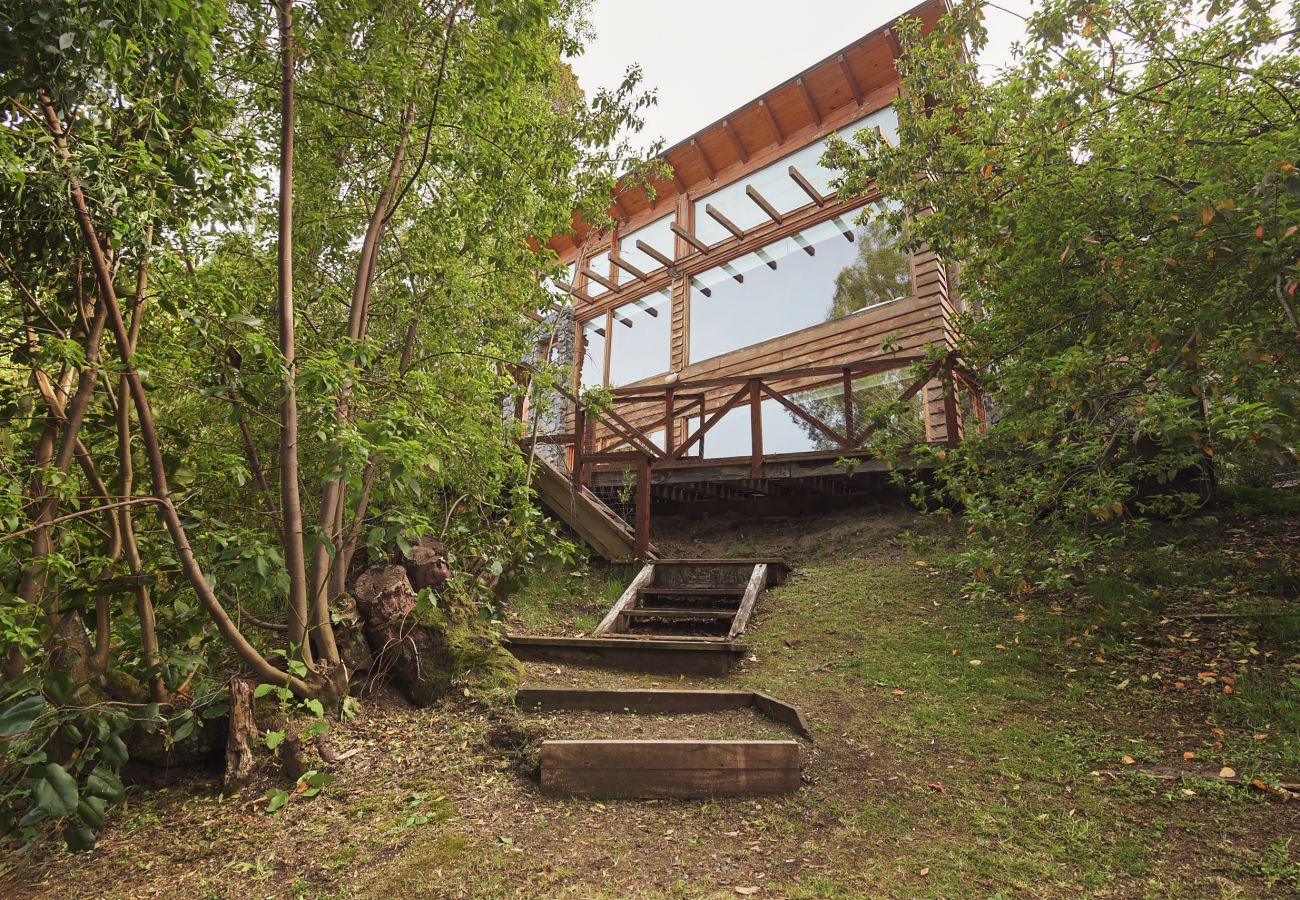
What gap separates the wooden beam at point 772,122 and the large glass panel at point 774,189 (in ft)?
1.32

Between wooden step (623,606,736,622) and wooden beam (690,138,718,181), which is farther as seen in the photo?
wooden beam (690,138,718,181)

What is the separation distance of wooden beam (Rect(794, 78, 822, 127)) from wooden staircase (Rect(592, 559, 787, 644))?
321 inches

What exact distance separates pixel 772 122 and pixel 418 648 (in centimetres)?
1064

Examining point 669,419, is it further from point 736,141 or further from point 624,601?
point 736,141

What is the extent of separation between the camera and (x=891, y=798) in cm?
280

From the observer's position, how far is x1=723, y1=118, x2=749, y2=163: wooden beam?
457 inches

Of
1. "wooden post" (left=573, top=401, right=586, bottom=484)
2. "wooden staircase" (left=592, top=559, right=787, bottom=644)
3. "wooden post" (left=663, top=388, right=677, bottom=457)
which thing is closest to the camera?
"wooden staircase" (left=592, top=559, right=787, bottom=644)

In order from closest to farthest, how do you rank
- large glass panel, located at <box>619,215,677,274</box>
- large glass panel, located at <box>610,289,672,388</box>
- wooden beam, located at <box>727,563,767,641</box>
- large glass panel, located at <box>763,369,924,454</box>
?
1. wooden beam, located at <box>727,563,767,641</box>
2. large glass panel, located at <box>763,369,924,454</box>
3. large glass panel, located at <box>610,289,672,388</box>
4. large glass panel, located at <box>619,215,677,274</box>

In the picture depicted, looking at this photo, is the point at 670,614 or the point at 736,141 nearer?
the point at 670,614

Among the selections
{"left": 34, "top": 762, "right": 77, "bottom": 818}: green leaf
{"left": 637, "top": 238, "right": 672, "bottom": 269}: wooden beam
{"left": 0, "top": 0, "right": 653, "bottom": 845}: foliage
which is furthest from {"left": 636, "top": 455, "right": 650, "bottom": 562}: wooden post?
{"left": 637, "top": 238, "right": 672, "bottom": 269}: wooden beam

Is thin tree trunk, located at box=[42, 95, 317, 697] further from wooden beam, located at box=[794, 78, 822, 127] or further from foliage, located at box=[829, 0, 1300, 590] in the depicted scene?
wooden beam, located at box=[794, 78, 822, 127]

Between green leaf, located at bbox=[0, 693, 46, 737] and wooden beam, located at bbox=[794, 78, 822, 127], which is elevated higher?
wooden beam, located at bbox=[794, 78, 822, 127]

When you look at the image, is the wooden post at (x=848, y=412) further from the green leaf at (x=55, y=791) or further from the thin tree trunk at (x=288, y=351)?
the green leaf at (x=55, y=791)

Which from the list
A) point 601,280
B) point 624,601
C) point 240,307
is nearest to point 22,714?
point 240,307
